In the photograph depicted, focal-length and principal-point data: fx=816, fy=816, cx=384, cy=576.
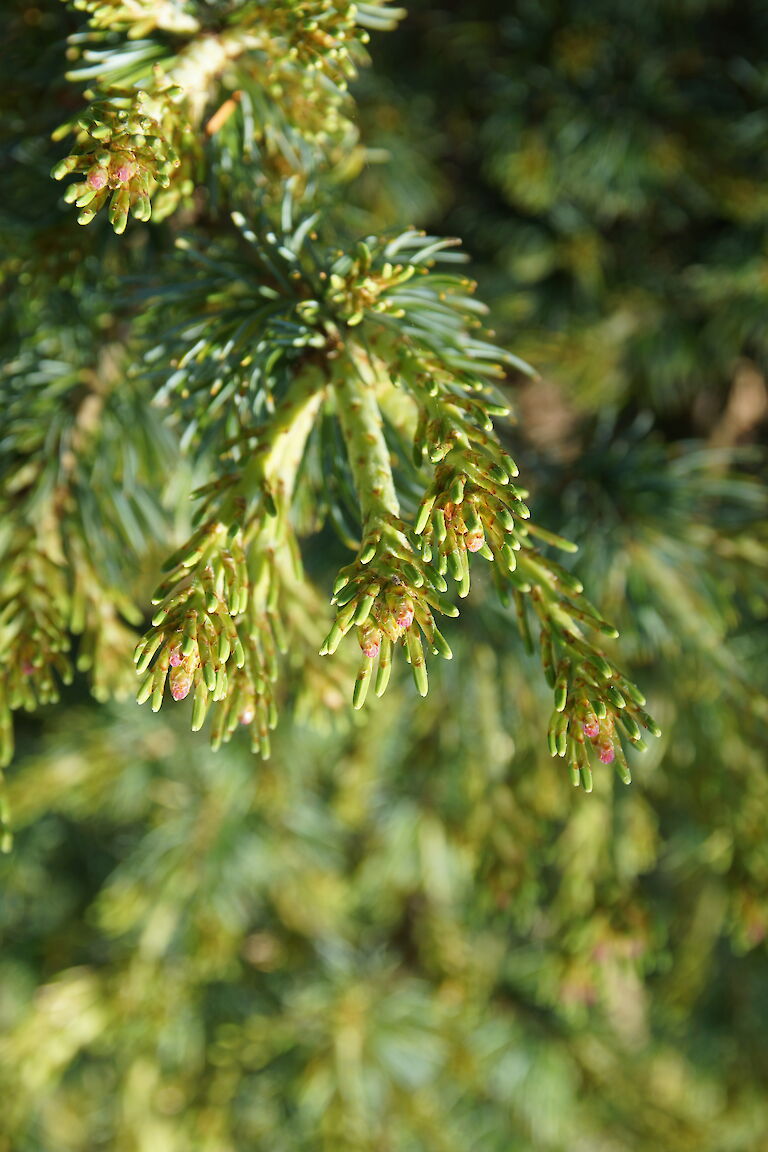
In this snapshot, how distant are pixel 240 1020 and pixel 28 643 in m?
0.97

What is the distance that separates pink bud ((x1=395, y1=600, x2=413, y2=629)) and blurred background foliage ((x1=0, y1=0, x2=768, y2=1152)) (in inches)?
18.9

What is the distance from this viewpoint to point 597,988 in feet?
3.64

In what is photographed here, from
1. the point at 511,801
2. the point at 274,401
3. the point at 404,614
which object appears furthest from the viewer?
the point at 511,801

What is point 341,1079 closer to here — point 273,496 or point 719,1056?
point 719,1056

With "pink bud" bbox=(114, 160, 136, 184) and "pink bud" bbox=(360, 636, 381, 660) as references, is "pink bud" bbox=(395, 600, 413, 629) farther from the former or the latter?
"pink bud" bbox=(114, 160, 136, 184)

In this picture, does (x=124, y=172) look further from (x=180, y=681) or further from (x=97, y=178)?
(x=180, y=681)

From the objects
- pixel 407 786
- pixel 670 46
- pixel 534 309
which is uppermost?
pixel 670 46

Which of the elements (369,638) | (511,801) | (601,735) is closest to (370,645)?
(369,638)

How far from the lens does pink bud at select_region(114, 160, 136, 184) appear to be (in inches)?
17.1

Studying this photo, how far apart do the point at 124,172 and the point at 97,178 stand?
0.05ft

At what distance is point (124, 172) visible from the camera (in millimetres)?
436

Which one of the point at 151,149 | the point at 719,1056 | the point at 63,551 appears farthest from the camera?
the point at 719,1056

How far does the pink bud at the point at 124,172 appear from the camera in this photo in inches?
17.1

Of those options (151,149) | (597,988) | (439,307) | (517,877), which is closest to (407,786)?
(517,877)
